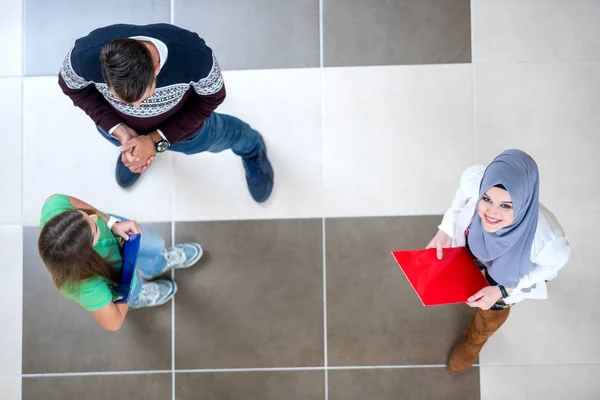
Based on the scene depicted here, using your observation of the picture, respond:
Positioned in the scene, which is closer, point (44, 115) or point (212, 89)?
point (212, 89)

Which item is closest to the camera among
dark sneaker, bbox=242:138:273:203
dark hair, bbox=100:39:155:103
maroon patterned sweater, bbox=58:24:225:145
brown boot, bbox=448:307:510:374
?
dark hair, bbox=100:39:155:103

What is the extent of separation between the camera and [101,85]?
167 centimetres

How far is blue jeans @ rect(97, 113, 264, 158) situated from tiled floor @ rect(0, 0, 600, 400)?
23 cm

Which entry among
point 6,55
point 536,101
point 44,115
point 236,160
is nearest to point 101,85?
point 236,160

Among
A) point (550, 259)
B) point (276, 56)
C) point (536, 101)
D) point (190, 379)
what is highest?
point (276, 56)

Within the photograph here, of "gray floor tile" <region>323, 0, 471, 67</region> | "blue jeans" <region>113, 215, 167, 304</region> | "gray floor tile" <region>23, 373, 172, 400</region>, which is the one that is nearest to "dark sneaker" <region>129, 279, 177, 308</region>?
"blue jeans" <region>113, 215, 167, 304</region>

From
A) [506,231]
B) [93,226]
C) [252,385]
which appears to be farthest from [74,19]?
[506,231]

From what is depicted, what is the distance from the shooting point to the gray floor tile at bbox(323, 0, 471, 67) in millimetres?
2688

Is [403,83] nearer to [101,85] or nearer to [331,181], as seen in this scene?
[331,181]

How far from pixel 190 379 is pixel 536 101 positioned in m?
2.42

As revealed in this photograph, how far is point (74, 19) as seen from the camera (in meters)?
2.69

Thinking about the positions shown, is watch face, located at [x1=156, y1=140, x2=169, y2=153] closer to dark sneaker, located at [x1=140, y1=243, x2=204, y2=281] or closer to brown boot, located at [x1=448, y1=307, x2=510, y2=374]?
dark sneaker, located at [x1=140, y1=243, x2=204, y2=281]

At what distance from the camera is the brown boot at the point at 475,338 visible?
2.26 metres

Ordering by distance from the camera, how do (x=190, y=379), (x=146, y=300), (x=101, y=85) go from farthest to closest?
(x=190, y=379) → (x=146, y=300) → (x=101, y=85)
